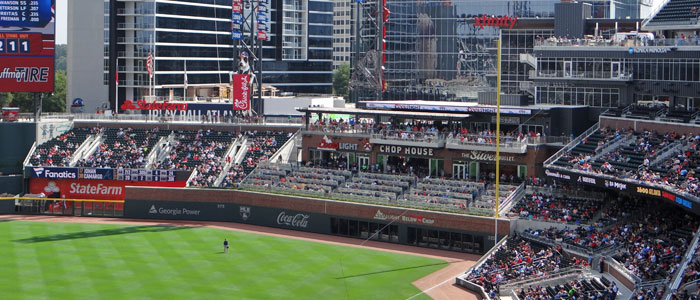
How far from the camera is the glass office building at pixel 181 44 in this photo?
99.9 m

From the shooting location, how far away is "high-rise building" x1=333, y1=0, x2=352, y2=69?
16527cm

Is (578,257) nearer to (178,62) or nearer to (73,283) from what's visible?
(73,283)

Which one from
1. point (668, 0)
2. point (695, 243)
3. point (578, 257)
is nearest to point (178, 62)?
point (668, 0)

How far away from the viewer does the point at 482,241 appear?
5269cm

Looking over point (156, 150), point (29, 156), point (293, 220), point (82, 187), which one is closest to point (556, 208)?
point (293, 220)

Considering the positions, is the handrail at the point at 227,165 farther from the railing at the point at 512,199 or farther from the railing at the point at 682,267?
the railing at the point at 682,267

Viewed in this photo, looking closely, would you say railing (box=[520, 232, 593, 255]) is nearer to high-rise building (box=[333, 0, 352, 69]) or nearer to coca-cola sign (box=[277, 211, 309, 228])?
coca-cola sign (box=[277, 211, 309, 228])

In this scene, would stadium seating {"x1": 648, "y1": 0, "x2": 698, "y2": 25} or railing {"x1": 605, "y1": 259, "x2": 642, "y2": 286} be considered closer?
railing {"x1": 605, "y1": 259, "x2": 642, "y2": 286}

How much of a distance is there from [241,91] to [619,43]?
96.3 ft

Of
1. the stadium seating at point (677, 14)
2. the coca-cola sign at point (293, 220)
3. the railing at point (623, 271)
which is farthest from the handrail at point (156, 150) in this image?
the railing at point (623, 271)

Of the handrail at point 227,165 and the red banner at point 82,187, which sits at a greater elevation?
the handrail at point 227,165

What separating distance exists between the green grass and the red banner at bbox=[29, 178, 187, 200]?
8.60 m

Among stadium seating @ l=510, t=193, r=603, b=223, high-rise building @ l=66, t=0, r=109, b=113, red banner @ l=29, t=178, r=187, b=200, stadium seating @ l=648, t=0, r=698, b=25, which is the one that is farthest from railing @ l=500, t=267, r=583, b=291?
high-rise building @ l=66, t=0, r=109, b=113

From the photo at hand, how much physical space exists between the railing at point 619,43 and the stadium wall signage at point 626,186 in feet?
32.0
